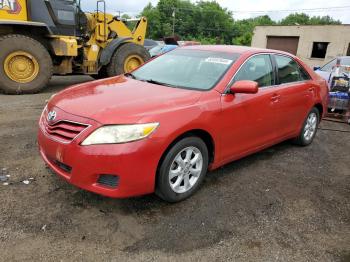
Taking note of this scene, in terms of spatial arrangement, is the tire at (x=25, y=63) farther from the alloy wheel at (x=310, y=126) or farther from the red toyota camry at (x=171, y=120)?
the alloy wheel at (x=310, y=126)

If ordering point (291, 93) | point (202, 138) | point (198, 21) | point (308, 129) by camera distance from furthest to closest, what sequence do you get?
point (198, 21), point (308, 129), point (291, 93), point (202, 138)

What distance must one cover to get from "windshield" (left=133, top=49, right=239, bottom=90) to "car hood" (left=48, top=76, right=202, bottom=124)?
219mm

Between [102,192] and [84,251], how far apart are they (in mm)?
513

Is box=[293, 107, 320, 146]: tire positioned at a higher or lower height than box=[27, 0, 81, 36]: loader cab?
lower

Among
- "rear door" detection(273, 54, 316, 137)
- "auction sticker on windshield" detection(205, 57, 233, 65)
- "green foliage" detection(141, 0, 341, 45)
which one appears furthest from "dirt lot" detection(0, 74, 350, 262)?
"green foliage" detection(141, 0, 341, 45)

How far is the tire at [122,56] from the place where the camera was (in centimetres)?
940

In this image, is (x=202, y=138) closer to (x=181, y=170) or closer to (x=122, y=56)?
(x=181, y=170)

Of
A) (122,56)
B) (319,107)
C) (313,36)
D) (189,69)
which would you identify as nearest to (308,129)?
(319,107)

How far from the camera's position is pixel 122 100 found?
326 centimetres

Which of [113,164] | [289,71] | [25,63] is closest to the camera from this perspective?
[113,164]

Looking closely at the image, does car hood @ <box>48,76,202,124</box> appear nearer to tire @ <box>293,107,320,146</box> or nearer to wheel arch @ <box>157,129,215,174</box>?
wheel arch @ <box>157,129,215,174</box>

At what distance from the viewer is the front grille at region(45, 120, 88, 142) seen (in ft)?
9.79

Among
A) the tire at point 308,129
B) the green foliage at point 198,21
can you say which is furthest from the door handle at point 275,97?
the green foliage at point 198,21

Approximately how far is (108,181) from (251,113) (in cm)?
188
